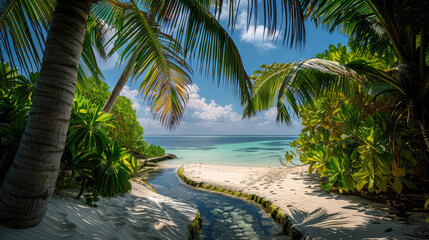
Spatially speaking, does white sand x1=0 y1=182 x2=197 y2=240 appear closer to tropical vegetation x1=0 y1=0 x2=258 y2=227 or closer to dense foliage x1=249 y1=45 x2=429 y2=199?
tropical vegetation x1=0 y1=0 x2=258 y2=227

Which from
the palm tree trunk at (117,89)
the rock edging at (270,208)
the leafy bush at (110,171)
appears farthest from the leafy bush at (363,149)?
the palm tree trunk at (117,89)

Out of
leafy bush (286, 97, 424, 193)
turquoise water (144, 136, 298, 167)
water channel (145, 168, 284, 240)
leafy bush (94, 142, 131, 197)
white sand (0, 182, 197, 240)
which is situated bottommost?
turquoise water (144, 136, 298, 167)

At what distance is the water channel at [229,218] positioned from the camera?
3311 mm

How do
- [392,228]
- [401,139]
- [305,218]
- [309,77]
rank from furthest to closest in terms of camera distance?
[309,77] < [305,218] < [401,139] < [392,228]

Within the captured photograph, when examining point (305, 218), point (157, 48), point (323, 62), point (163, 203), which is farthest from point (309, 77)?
point (163, 203)

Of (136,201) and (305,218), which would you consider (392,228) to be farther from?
(136,201)

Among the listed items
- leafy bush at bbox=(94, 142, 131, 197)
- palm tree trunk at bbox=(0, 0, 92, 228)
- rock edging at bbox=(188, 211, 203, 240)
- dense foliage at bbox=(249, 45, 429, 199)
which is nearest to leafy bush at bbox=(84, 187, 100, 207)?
leafy bush at bbox=(94, 142, 131, 197)

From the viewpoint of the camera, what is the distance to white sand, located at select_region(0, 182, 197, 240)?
1.90 metres

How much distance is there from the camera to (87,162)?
278cm

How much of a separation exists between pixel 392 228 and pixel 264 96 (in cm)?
352

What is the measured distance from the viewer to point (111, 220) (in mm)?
2609

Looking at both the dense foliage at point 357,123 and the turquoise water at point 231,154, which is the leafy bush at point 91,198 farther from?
the turquoise water at point 231,154

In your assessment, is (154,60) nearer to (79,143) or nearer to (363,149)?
(79,143)

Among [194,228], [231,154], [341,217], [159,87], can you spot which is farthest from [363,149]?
[231,154]
